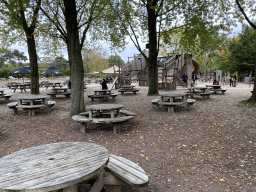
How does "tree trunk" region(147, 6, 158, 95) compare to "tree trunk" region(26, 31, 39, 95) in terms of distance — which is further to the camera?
"tree trunk" region(26, 31, 39, 95)

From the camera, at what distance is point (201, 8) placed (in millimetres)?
11180

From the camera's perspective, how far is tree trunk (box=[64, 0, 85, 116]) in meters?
7.04

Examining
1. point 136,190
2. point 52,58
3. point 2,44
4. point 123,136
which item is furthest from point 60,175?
point 52,58

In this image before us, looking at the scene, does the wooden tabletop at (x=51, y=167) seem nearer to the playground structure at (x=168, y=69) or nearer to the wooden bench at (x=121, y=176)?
the wooden bench at (x=121, y=176)

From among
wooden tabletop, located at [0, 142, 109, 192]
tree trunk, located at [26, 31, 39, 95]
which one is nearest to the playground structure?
tree trunk, located at [26, 31, 39, 95]

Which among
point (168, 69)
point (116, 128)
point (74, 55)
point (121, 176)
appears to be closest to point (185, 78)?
point (168, 69)

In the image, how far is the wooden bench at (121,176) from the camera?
98.1 inches

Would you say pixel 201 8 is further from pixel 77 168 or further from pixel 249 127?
pixel 77 168

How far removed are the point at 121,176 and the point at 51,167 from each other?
0.96 metres

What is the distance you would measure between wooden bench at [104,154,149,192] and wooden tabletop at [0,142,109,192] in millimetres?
376

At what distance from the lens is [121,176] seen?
8.46 feet

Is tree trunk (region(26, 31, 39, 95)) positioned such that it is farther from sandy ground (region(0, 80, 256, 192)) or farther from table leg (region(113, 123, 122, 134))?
table leg (region(113, 123, 122, 134))

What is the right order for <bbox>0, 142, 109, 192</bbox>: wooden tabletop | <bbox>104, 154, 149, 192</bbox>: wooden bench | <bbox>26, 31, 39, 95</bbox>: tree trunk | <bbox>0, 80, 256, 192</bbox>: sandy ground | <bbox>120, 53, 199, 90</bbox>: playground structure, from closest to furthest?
<bbox>0, 142, 109, 192</bbox>: wooden tabletop
<bbox>104, 154, 149, 192</bbox>: wooden bench
<bbox>0, 80, 256, 192</bbox>: sandy ground
<bbox>26, 31, 39, 95</bbox>: tree trunk
<bbox>120, 53, 199, 90</bbox>: playground structure

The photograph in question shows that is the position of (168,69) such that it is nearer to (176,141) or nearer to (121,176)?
(176,141)
